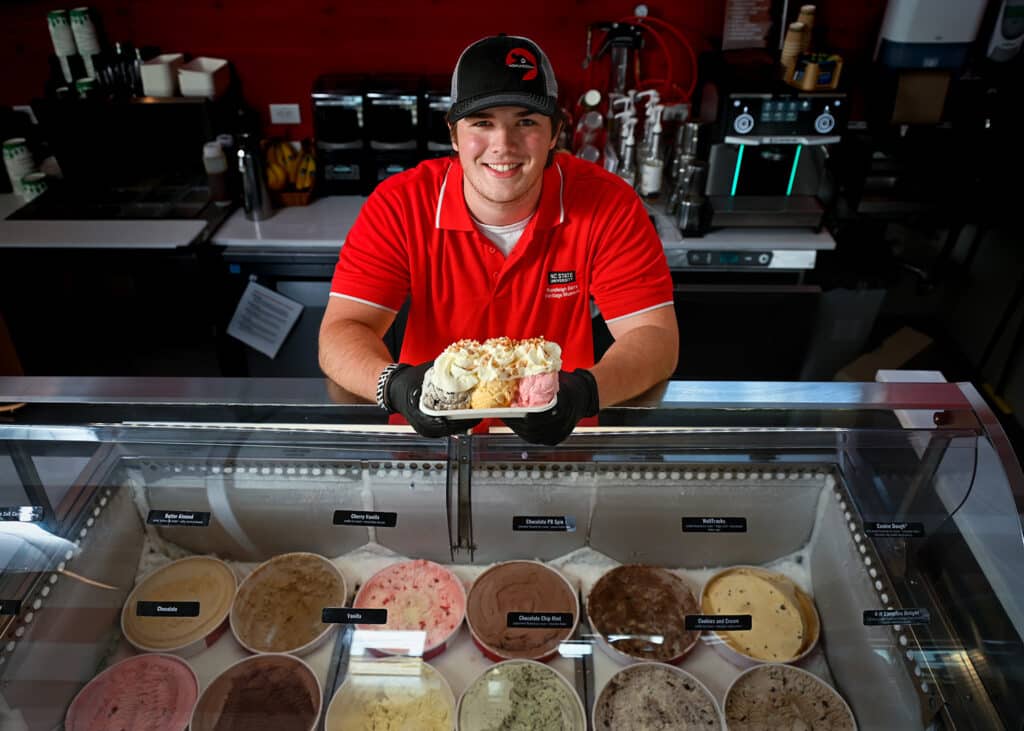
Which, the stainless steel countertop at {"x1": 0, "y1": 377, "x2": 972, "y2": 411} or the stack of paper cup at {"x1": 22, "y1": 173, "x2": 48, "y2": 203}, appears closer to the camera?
the stainless steel countertop at {"x1": 0, "y1": 377, "x2": 972, "y2": 411}

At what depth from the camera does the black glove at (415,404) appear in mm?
1374

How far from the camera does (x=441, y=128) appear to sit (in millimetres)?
3729

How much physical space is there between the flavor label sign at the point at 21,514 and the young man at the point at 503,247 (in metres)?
0.69

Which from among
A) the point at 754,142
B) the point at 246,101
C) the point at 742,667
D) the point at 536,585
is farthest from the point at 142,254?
Answer: the point at 742,667

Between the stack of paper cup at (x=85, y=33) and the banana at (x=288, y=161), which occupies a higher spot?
the stack of paper cup at (x=85, y=33)

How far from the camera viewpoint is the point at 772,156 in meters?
3.48

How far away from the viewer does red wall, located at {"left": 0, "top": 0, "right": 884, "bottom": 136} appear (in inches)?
155

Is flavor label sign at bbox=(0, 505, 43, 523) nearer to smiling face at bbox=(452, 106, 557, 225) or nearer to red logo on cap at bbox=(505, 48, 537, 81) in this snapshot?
smiling face at bbox=(452, 106, 557, 225)

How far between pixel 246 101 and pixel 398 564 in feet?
11.4

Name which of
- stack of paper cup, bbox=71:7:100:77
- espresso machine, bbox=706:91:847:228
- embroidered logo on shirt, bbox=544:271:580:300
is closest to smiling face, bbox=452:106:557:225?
embroidered logo on shirt, bbox=544:271:580:300

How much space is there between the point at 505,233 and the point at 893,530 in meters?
1.29

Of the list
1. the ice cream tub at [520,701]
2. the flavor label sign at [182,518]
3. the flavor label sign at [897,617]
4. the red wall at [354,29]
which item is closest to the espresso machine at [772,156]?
the red wall at [354,29]

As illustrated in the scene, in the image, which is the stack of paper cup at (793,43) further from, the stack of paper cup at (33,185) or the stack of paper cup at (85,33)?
the stack of paper cup at (33,185)

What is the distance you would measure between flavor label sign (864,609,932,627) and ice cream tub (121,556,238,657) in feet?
4.62
